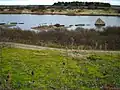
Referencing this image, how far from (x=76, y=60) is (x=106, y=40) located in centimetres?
1950

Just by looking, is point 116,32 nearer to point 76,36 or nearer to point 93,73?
point 76,36

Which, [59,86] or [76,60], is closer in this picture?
[59,86]

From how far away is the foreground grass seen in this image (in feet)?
75.8

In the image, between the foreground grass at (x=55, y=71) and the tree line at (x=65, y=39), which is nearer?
the foreground grass at (x=55, y=71)

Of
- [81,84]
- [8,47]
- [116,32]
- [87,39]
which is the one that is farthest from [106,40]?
[81,84]

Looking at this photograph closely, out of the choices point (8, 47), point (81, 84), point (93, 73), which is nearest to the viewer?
point (81, 84)

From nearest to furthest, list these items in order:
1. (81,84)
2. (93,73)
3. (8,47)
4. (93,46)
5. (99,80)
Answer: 1. (81,84)
2. (99,80)
3. (93,73)
4. (8,47)
5. (93,46)

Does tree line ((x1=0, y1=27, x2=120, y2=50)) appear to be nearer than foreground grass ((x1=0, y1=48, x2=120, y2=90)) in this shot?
No

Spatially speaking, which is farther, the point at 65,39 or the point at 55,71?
the point at 65,39

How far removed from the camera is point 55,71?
27.9m

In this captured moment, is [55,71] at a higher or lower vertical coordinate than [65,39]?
lower

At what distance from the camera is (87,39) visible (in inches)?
2093

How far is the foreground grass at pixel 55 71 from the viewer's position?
2310cm

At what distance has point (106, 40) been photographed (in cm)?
5297
